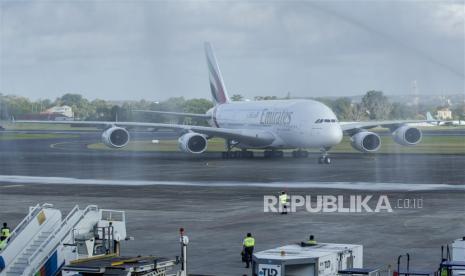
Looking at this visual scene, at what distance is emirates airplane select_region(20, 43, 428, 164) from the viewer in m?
72.5

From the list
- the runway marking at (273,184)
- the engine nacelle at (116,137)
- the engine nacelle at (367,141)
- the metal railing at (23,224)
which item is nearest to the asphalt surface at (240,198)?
the runway marking at (273,184)

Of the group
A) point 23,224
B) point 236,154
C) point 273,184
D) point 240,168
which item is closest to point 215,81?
point 236,154

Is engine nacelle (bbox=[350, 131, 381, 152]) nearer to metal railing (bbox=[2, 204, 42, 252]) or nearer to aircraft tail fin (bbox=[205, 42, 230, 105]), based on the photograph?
aircraft tail fin (bbox=[205, 42, 230, 105])

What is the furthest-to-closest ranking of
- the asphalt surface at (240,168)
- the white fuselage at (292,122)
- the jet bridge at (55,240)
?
the white fuselage at (292,122) < the asphalt surface at (240,168) < the jet bridge at (55,240)

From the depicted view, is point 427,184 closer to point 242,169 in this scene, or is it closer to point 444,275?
point 242,169

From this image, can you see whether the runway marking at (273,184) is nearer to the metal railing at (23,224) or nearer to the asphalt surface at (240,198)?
the asphalt surface at (240,198)

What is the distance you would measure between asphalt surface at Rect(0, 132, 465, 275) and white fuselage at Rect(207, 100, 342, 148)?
6.89ft

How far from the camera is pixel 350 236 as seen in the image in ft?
108

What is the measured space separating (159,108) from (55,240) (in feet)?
285

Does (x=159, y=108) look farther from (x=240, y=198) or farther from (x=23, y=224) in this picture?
(x=23, y=224)

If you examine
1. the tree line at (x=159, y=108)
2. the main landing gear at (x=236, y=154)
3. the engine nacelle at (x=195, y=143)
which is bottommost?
the main landing gear at (x=236, y=154)

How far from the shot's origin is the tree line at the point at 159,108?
297 feet

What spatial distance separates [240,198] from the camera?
45.8m

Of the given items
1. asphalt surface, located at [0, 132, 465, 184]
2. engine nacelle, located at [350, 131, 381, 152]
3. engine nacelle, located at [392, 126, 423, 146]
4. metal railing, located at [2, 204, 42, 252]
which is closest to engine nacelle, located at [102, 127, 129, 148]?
asphalt surface, located at [0, 132, 465, 184]
